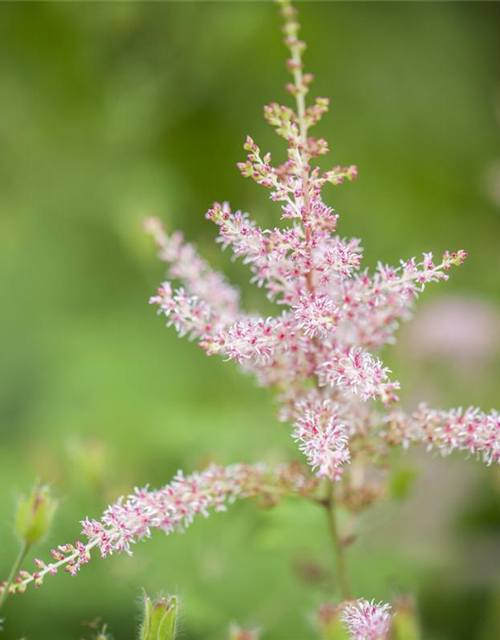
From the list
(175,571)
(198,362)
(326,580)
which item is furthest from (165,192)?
(326,580)

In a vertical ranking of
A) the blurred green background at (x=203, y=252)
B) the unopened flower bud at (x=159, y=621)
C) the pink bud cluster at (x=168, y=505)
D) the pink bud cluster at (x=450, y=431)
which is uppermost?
the blurred green background at (x=203, y=252)

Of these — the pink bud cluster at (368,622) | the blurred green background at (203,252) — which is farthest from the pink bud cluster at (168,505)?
the blurred green background at (203,252)

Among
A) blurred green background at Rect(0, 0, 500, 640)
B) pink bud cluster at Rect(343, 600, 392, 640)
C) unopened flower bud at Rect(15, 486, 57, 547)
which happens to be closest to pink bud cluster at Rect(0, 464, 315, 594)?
unopened flower bud at Rect(15, 486, 57, 547)

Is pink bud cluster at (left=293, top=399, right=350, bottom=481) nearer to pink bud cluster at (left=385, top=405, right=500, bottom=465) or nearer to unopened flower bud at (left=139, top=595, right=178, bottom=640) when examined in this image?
pink bud cluster at (left=385, top=405, right=500, bottom=465)

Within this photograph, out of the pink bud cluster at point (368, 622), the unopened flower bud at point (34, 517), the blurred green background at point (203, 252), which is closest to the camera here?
the pink bud cluster at point (368, 622)

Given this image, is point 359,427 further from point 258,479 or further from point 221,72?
point 221,72

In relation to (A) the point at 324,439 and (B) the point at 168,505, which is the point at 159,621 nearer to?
(B) the point at 168,505

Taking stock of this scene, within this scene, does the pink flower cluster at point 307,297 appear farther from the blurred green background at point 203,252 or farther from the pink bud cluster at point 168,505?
the blurred green background at point 203,252

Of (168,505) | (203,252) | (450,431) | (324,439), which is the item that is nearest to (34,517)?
(168,505)
